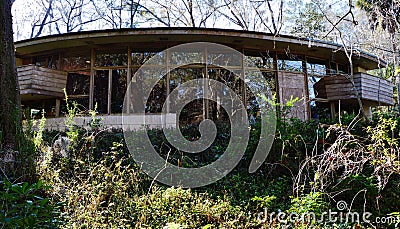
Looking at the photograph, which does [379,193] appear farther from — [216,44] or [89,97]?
[89,97]

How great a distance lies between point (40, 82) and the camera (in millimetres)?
9719

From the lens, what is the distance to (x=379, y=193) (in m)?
4.36

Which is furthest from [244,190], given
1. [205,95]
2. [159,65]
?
[159,65]

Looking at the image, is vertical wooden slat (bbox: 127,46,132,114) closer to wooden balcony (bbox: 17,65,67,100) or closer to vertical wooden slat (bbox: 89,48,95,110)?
vertical wooden slat (bbox: 89,48,95,110)

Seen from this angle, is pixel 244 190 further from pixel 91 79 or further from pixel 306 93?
pixel 306 93

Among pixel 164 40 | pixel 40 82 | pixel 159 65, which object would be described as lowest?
pixel 40 82

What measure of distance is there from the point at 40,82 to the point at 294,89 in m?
7.74

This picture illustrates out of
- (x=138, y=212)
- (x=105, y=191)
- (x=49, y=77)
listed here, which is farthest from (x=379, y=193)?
(x=49, y=77)

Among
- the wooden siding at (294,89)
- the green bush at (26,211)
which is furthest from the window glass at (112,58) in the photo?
the green bush at (26,211)

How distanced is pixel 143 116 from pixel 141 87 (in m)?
1.03

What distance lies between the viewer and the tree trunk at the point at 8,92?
13.2 ft

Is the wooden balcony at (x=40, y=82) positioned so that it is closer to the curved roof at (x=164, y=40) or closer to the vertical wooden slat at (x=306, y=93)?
the curved roof at (x=164, y=40)

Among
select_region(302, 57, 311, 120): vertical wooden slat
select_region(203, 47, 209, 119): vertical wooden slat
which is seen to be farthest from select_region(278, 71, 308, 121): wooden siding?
select_region(203, 47, 209, 119): vertical wooden slat

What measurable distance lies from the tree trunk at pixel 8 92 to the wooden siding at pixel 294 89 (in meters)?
7.91
